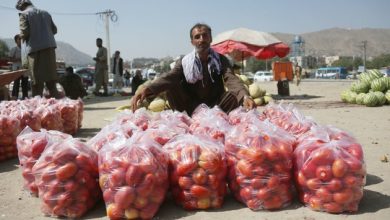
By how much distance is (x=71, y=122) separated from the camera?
221 inches

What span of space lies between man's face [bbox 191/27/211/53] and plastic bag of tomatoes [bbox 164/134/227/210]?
1859 mm

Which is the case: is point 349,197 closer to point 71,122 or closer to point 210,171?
point 210,171

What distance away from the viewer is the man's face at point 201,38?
14.1 ft

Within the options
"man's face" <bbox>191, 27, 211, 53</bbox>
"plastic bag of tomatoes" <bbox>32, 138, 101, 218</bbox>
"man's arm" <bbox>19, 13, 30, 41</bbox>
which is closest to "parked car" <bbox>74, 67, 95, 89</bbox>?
"man's arm" <bbox>19, 13, 30, 41</bbox>

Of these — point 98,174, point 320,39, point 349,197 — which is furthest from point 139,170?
point 320,39

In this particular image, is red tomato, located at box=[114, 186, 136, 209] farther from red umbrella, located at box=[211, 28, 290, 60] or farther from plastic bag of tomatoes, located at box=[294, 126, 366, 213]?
red umbrella, located at box=[211, 28, 290, 60]

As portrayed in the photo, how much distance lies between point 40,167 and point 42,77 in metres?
4.41

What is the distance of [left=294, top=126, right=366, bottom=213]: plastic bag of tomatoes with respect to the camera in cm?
249

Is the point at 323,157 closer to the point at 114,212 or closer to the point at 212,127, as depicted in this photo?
the point at 212,127

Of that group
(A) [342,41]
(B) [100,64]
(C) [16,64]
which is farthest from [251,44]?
(A) [342,41]

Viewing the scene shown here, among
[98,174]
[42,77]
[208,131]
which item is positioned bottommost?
[98,174]

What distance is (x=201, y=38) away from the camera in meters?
4.32

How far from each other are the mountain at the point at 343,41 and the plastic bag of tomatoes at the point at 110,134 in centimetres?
14388

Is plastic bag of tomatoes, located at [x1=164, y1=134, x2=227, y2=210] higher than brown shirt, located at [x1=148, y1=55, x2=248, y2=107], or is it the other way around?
brown shirt, located at [x1=148, y1=55, x2=248, y2=107]
